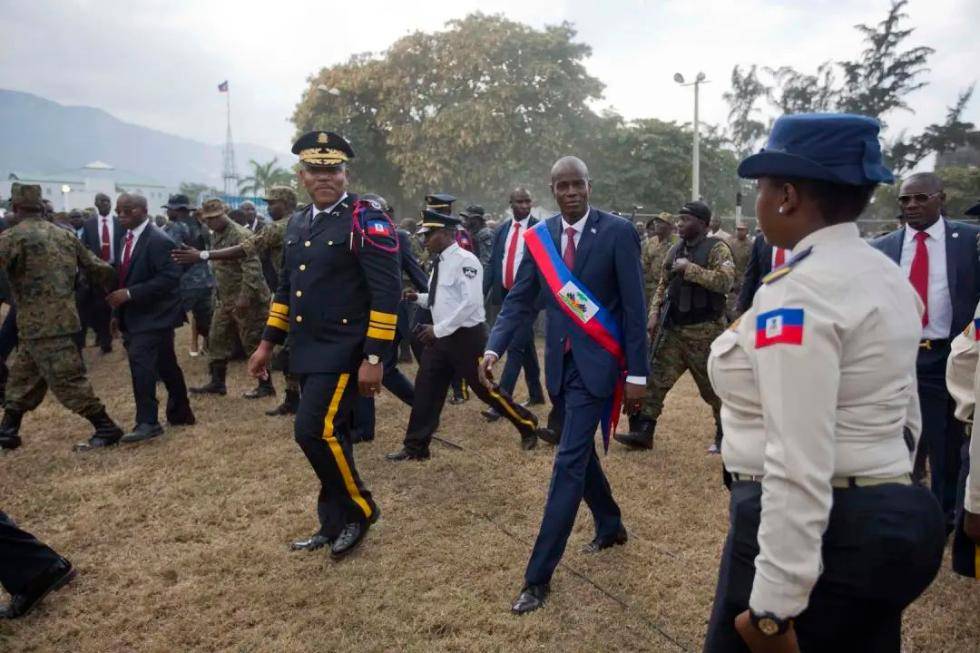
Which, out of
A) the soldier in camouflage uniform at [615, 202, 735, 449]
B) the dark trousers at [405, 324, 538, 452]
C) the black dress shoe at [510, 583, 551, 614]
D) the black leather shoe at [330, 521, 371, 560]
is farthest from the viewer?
the dark trousers at [405, 324, 538, 452]

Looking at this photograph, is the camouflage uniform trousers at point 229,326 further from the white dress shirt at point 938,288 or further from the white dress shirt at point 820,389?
the white dress shirt at point 820,389

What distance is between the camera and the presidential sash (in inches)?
136

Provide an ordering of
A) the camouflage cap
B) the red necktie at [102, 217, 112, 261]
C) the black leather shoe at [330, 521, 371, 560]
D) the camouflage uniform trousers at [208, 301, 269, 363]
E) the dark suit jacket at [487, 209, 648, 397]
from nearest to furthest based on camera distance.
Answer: the dark suit jacket at [487, 209, 648, 397], the black leather shoe at [330, 521, 371, 560], the camouflage cap, the camouflage uniform trousers at [208, 301, 269, 363], the red necktie at [102, 217, 112, 261]

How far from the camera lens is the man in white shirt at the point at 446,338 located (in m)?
5.62

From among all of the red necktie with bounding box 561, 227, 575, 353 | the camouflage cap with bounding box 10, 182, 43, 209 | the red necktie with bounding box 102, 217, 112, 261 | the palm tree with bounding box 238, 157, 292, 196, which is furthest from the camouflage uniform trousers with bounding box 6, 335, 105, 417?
the palm tree with bounding box 238, 157, 292, 196

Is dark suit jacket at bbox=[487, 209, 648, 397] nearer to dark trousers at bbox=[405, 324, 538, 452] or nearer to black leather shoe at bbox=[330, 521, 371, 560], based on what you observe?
black leather shoe at bbox=[330, 521, 371, 560]

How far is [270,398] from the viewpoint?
7609 mm

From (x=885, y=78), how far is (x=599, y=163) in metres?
14.9

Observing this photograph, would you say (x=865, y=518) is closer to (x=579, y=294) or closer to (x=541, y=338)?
(x=579, y=294)

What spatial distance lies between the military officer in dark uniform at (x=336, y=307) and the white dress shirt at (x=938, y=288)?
313 centimetres

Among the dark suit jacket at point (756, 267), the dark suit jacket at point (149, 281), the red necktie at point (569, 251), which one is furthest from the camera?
the dark suit jacket at point (149, 281)

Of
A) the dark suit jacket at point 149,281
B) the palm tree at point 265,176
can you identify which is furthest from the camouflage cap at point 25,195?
the palm tree at point 265,176

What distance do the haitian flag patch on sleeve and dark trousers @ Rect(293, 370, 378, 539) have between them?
2.74 metres

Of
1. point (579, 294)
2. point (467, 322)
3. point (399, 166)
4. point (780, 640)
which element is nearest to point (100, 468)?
point (467, 322)
